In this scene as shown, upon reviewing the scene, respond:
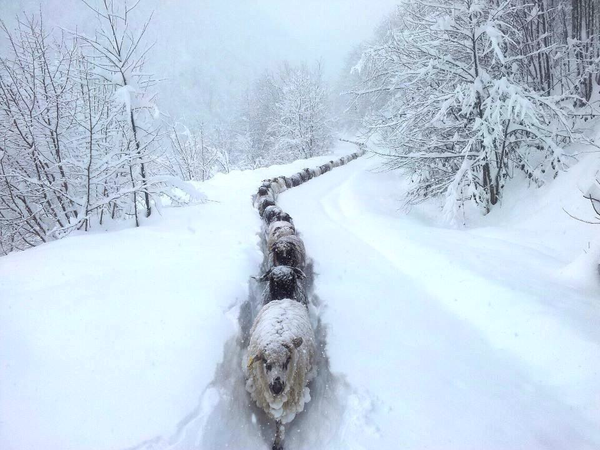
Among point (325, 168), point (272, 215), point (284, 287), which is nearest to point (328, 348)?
point (284, 287)

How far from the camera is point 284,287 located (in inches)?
150

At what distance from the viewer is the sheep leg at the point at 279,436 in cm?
249

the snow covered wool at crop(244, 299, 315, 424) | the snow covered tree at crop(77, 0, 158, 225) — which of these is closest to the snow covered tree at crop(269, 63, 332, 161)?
the snow covered tree at crop(77, 0, 158, 225)

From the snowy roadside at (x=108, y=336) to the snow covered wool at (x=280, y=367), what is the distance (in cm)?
42

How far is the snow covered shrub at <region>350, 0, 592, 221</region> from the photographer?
6473mm

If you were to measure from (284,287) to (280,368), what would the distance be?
4.18 ft

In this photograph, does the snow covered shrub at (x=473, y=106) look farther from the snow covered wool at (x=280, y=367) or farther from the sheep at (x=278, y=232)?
the snow covered wool at (x=280, y=367)

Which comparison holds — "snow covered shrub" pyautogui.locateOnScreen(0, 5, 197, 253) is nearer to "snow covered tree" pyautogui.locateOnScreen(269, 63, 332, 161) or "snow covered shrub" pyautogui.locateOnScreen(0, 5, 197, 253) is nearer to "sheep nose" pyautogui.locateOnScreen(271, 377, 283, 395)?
"sheep nose" pyautogui.locateOnScreen(271, 377, 283, 395)

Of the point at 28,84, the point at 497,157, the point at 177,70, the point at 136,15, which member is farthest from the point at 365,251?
the point at 136,15

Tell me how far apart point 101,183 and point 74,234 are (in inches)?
39.2

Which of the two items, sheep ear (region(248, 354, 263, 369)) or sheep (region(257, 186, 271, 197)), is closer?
sheep ear (region(248, 354, 263, 369))

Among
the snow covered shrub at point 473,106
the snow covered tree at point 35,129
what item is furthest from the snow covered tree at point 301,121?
the snow covered tree at point 35,129

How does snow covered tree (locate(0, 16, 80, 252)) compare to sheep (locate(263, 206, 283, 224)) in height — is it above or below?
above

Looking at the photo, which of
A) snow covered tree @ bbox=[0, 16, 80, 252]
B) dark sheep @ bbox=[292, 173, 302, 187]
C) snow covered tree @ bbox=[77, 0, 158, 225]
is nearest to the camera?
snow covered tree @ bbox=[0, 16, 80, 252]
